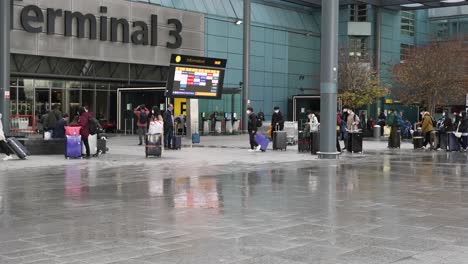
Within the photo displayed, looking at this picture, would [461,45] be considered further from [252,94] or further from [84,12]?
[84,12]

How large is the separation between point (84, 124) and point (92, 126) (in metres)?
0.61

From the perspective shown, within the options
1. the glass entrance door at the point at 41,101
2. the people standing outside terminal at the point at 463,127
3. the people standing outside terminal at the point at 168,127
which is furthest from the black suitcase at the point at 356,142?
the glass entrance door at the point at 41,101

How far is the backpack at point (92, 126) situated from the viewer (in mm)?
20417

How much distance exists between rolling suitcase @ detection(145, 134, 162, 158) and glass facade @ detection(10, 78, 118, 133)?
18.3 meters

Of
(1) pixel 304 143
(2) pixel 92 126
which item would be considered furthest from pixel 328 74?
(2) pixel 92 126

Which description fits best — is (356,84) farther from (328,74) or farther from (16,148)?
(16,148)

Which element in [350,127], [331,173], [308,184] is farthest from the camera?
[350,127]

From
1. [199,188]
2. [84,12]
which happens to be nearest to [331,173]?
[199,188]

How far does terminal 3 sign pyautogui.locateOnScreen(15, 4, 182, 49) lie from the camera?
36.6 metres

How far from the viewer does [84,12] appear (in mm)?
39250

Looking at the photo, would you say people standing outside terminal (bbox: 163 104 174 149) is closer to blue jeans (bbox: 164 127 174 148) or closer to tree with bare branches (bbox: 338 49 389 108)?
blue jeans (bbox: 164 127 174 148)

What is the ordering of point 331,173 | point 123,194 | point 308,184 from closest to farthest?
point 123,194
point 308,184
point 331,173

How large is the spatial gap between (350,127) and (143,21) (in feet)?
72.0

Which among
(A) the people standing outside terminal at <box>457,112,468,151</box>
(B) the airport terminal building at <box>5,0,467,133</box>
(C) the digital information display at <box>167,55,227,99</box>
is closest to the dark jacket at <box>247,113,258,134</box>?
(C) the digital information display at <box>167,55,227,99</box>
